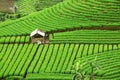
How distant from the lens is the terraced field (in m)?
44.7

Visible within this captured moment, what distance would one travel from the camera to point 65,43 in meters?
53.3

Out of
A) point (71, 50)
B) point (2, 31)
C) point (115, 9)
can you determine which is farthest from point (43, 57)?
point (115, 9)

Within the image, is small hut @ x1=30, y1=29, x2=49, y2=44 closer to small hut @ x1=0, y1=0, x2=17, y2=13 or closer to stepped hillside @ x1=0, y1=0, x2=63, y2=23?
stepped hillside @ x1=0, y1=0, x2=63, y2=23

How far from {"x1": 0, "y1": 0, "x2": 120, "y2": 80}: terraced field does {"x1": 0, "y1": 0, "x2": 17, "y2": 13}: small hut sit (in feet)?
40.6

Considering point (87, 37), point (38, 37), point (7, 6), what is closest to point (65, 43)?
point (87, 37)

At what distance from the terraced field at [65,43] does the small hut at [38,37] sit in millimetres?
747

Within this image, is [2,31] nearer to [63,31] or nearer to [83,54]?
[63,31]

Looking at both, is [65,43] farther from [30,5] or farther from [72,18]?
[30,5]

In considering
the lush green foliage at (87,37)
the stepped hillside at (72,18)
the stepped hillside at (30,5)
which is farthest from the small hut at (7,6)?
the lush green foliage at (87,37)

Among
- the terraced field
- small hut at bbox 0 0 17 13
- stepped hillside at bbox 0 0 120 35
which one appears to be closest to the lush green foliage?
the terraced field

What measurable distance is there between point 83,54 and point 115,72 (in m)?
7.09

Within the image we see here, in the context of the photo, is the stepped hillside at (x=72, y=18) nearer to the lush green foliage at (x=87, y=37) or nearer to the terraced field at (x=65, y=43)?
the terraced field at (x=65, y=43)

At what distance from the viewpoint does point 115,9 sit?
62375mm

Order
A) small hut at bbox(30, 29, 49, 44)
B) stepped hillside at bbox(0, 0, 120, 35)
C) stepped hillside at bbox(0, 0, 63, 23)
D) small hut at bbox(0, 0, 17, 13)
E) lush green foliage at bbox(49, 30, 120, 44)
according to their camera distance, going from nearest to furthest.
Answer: lush green foliage at bbox(49, 30, 120, 44), small hut at bbox(30, 29, 49, 44), stepped hillside at bbox(0, 0, 120, 35), small hut at bbox(0, 0, 17, 13), stepped hillside at bbox(0, 0, 63, 23)
